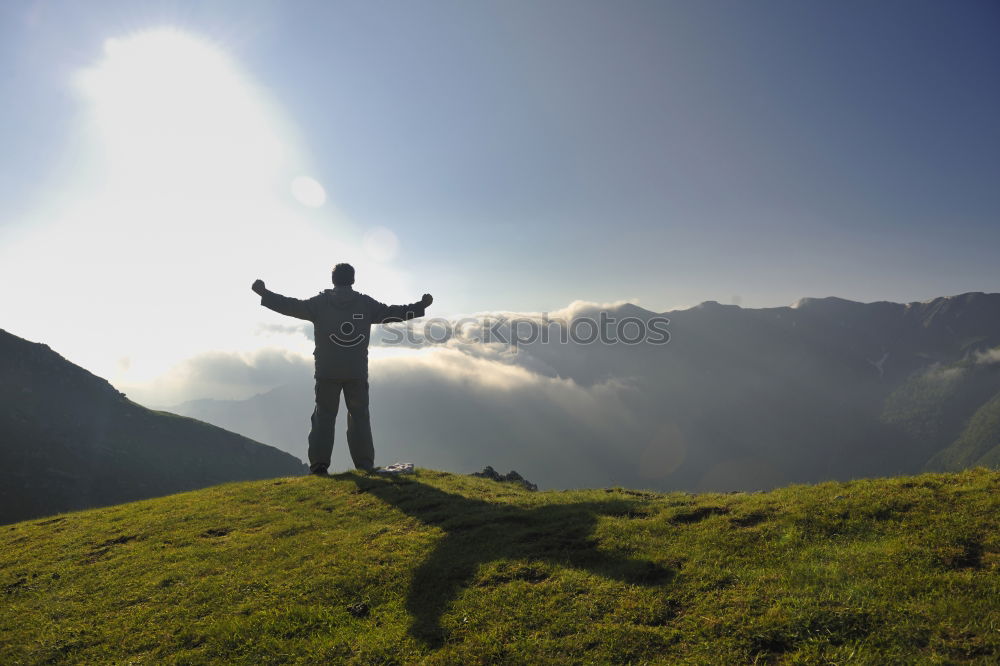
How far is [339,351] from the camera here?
17.2m

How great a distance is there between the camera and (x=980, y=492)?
7289 mm

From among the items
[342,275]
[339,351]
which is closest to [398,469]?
[339,351]

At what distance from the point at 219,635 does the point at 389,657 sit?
8.87 ft

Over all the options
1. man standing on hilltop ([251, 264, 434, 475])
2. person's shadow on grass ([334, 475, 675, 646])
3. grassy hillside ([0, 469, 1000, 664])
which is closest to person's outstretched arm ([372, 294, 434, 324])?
man standing on hilltop ([251, 264, 434, 475])

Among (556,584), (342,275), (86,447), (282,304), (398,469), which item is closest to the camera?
(556,584)

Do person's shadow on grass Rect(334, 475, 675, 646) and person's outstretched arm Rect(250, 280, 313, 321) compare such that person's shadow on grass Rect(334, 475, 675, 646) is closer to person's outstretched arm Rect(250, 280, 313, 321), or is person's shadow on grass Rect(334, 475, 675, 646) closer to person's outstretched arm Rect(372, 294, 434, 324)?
person's outstretched arm Rect(372, 294, 434, 324)

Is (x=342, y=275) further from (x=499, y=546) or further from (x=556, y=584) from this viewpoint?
(x=556, y=584)

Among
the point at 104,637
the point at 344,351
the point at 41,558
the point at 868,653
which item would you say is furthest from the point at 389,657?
the point at 344,351

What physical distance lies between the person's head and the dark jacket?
25 centimetres

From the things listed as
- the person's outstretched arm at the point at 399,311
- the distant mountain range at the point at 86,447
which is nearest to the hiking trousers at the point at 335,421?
the person's outstretched arm at the point at 399,311

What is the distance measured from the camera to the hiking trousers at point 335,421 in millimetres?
17062

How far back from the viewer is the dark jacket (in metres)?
17.1

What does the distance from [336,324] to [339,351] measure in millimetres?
1015

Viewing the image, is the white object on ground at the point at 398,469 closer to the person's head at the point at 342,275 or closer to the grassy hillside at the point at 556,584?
the grassy hillside at the point at 556,584
